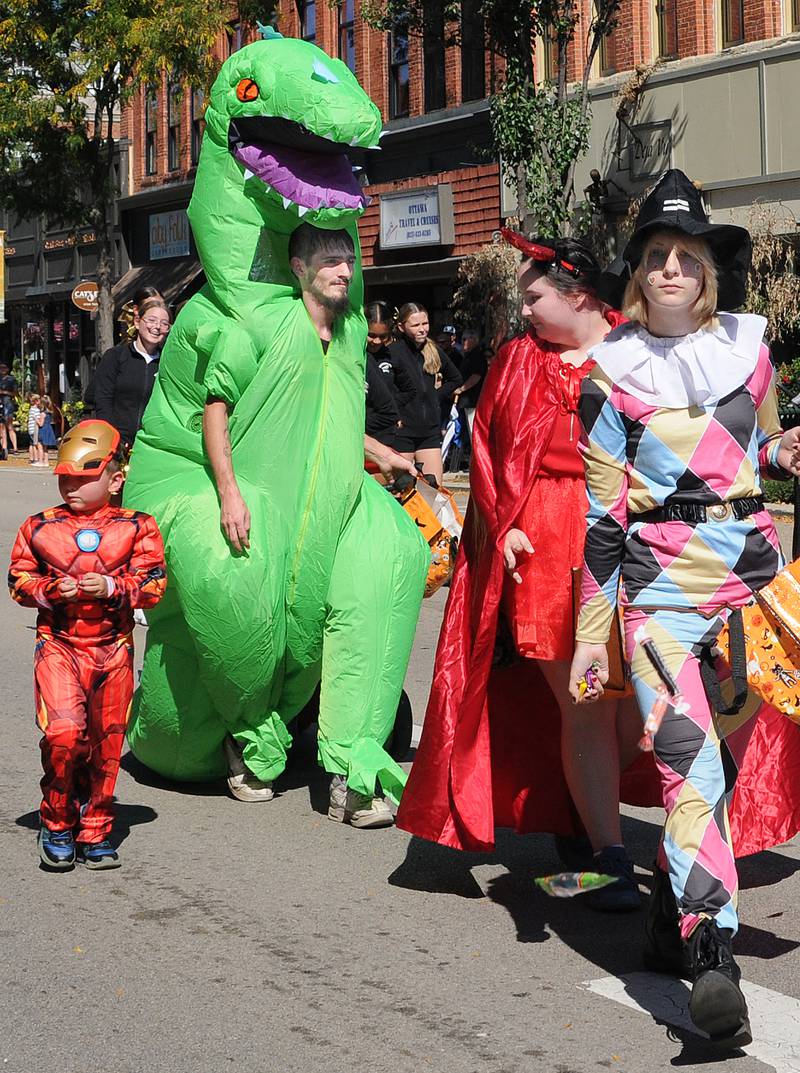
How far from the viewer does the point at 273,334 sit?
552 cm

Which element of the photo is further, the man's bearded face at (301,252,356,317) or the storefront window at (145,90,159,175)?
the storefront window at (145,90,159,175)

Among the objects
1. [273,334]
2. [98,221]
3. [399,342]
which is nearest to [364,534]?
[273,334]

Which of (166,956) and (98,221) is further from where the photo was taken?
(98,221)

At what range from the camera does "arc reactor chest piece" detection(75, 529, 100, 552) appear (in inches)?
191

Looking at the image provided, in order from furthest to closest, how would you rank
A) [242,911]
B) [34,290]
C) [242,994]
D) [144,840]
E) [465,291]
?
[34,290], [465,291], [144,840], [242,911], [242,994]

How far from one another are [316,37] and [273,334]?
82.8ft

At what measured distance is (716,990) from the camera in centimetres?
332

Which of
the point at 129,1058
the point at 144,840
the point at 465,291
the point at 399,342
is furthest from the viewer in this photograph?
the point at 465,291

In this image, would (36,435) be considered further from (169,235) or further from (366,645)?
(366,645)

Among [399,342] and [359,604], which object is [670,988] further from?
[399,342]

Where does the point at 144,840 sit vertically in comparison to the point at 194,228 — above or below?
below

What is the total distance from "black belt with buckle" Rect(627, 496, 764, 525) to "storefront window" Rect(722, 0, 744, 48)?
710 inches

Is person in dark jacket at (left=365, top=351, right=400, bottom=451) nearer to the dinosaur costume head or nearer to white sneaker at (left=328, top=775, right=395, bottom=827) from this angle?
the dinosaur costume head

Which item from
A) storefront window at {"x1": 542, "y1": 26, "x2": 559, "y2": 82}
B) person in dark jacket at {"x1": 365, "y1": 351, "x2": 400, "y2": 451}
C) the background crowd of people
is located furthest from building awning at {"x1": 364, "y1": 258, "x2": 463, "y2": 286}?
person in dark jacket at {"x1": 365, "y1": 351, "x2": 400, "y2": 451}
